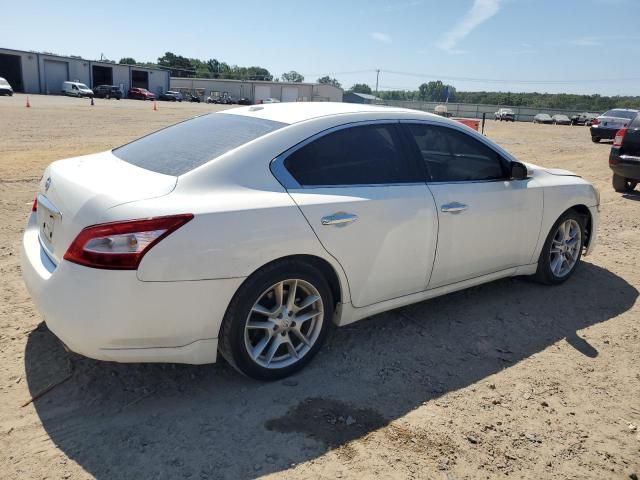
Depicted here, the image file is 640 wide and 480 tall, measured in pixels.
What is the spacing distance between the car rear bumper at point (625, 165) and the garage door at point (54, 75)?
215ft


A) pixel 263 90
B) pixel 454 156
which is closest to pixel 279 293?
pixel 454 156

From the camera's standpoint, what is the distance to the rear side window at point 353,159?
10.7 feet

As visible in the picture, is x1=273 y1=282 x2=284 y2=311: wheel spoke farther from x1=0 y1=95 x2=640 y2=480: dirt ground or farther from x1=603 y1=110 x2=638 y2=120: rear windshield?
x1=603 y1=110 x2=638 y2=120: rear windshield

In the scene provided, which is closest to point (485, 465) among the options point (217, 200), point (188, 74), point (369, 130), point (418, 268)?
point (418, 268)

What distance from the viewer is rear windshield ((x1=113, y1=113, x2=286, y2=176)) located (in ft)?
10.3

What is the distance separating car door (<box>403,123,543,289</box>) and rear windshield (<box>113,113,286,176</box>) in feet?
3.89

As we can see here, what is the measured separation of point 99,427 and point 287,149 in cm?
187

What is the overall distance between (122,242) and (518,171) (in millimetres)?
3166

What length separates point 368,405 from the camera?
3057mm

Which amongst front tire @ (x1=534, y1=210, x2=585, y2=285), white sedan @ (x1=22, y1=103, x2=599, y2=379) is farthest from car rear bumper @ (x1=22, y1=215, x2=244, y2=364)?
front tire @ (x1=534, y1=210, x2=585, y2=285)

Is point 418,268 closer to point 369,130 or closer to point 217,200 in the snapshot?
point 369,130

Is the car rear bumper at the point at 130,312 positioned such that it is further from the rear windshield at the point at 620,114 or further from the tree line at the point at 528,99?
the tree line at the point at 528,99

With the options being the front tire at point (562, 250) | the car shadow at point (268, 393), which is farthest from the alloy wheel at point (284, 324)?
the front tire at point (562, 250)

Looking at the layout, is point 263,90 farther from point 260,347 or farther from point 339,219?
point 260,347
